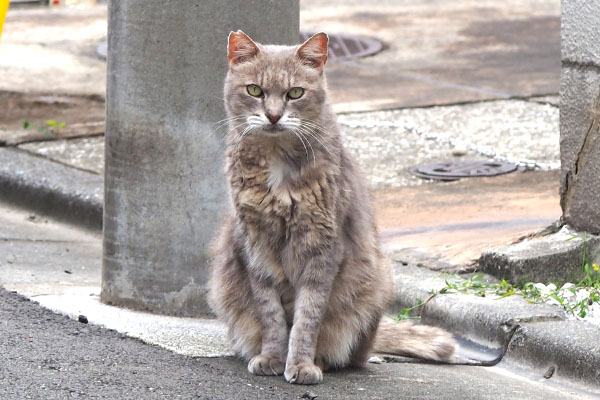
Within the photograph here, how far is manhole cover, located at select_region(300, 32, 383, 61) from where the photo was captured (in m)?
10.5

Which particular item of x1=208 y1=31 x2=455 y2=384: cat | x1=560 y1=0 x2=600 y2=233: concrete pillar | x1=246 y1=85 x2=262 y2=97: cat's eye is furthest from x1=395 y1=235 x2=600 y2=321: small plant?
x1=246 y1=85 x2=262 y2=97: cat's eye

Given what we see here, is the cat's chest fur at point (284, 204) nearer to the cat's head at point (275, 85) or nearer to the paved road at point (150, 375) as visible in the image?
the cat's head at point (275, 85)

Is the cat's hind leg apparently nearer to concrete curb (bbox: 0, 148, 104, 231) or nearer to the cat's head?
the cat's head

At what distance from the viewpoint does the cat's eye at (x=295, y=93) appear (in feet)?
13.5

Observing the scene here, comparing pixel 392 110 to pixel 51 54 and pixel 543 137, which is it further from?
pixel 51 54

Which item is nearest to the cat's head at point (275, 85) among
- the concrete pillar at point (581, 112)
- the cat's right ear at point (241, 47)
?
the cat's right ear at point (241, 47)

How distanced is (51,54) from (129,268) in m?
5.83

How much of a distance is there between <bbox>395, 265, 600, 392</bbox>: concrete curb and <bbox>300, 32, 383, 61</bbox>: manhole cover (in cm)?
552

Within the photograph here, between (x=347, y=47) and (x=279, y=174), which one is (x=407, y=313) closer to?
(x=279, y=174)

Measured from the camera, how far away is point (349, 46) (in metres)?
10.8

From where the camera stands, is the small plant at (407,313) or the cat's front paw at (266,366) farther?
the small plant at (407,313)

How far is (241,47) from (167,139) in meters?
0.86

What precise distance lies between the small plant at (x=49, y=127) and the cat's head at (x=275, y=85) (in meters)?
4.21

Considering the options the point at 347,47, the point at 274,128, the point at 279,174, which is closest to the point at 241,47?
the point at 274,128
